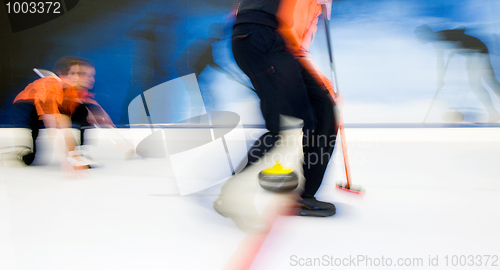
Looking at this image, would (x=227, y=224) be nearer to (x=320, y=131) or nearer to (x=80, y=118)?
(x=320, y=131)

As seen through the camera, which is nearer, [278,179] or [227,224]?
[227,224]

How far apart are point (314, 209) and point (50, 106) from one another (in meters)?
1.81

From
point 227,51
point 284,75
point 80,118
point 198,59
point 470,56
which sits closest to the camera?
point 284,75

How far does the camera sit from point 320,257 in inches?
28.3

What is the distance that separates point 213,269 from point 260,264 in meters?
0.12

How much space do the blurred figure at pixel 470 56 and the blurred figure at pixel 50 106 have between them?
3.43 m

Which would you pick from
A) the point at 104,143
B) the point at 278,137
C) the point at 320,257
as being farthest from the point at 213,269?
the point at 104,143

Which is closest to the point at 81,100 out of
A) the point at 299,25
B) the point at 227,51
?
the point at 299,25

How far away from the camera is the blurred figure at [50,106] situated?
70.5 inches

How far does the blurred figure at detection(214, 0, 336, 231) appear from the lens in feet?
2.93

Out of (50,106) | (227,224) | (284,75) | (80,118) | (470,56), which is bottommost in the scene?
(227,224)

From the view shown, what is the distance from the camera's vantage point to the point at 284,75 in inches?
35.2

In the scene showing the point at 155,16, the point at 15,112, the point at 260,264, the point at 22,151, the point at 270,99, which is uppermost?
the point at 155,16

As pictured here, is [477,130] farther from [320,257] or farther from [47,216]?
[47,216]
